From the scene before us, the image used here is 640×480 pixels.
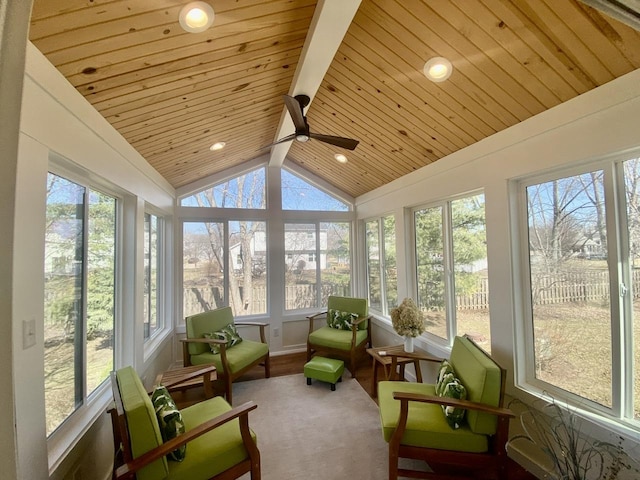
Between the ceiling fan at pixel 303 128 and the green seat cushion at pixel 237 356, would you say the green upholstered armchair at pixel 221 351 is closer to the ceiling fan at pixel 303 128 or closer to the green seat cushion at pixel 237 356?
the green seat cushion at pixel 237 356

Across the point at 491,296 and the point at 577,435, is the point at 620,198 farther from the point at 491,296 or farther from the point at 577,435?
the point at 577,435

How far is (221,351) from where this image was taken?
3084 millimetres

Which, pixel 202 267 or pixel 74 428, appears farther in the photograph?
pixel 202 267

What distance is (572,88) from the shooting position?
68.9 inches

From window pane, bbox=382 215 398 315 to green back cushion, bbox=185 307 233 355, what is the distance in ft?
7.31

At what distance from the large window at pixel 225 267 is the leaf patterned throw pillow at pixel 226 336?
26.3 inches

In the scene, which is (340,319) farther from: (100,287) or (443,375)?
(100,287)

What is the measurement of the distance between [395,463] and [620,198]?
84.9 inches

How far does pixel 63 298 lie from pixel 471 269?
10.5 feet

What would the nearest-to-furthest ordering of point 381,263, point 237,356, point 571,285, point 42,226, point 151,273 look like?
point 42,226 → point 571,285 → point 237,356 → point 151,273 → point 381,263

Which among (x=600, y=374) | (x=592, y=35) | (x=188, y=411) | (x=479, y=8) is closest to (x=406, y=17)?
(x=479, y=8)

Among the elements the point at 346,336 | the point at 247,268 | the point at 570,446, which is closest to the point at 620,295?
the point at 570,446

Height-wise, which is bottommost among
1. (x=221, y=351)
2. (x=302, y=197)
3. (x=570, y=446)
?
(x=570, y=446)

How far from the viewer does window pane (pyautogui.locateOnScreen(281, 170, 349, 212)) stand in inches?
186
